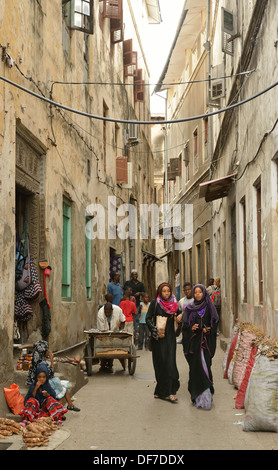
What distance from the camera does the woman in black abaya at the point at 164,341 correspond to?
29.7ft

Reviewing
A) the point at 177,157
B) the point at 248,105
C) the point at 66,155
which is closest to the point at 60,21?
the point at 66,155

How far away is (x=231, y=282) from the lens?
51.3ft

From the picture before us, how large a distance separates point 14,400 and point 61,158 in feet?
17.5

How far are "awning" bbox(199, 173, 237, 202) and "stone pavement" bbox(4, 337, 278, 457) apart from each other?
5.08 meters

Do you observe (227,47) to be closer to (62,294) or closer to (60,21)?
(60,21)

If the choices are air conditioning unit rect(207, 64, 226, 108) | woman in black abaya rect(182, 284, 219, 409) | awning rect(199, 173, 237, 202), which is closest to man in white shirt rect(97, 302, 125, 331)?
woman in black abaya rect(182, 284, 219, 409)

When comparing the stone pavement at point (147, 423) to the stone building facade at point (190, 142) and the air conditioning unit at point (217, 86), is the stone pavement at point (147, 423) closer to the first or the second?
the air conditioning unit at point (217, 86)

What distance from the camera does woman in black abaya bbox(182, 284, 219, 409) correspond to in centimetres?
864

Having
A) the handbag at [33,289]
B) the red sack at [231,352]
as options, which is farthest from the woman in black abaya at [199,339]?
the handbag at [33,289]

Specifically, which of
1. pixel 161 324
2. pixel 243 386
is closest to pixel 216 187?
pixel 161 324

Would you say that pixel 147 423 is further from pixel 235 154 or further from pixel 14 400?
pixel 235 154

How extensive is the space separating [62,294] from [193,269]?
15939 millimetres

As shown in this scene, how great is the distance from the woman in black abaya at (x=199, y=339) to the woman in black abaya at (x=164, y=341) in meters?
0.27

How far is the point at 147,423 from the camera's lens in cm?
735
